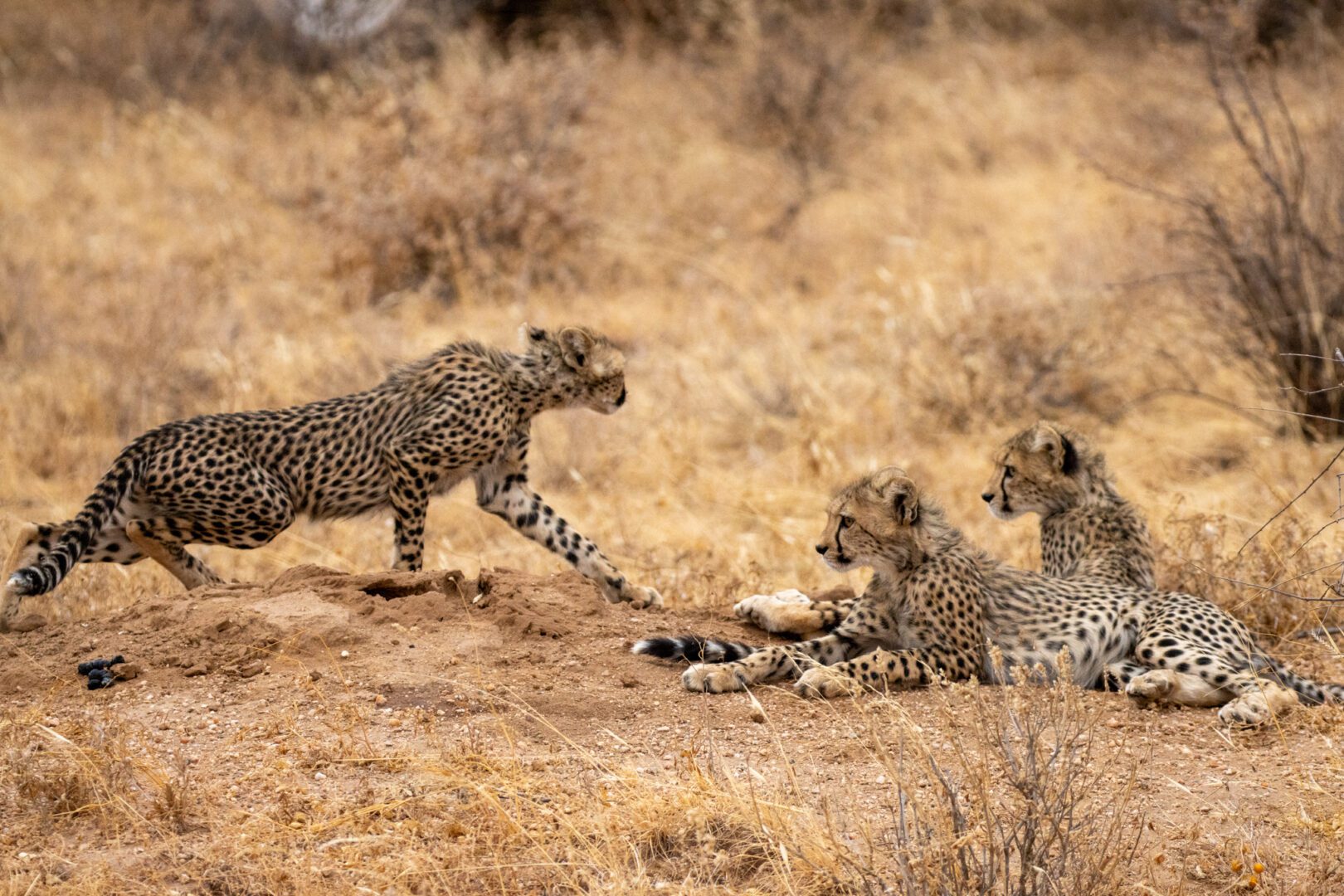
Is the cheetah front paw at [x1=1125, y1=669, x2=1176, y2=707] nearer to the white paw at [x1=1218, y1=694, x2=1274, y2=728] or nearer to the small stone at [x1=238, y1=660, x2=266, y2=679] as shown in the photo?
the white paw at [x1=1218, y1=694, x2=1274, y2=728]

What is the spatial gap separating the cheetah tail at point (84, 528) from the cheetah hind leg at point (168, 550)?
0.12 m

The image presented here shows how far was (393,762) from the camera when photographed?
3.88 m

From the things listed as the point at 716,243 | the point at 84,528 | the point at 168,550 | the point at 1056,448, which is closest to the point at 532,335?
the point at 168,550

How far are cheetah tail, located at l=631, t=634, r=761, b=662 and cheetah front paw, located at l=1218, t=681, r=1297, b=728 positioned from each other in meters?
1.29

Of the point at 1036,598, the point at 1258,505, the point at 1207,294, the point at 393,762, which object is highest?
the point at 1207,294

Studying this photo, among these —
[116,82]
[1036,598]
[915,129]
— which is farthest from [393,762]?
[116,82]

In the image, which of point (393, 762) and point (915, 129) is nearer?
point (393, 762)

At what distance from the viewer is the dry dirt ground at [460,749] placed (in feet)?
11.3

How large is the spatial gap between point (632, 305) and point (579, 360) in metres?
4.38

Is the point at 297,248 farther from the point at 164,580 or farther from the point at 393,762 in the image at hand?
the point at 393,762

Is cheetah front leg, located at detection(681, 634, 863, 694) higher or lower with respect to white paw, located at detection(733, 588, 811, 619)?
lower

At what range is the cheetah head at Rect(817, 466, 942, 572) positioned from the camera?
15.4 ft

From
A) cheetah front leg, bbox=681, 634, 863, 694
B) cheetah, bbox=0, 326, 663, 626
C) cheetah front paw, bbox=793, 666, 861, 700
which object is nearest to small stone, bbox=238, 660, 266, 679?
cheetah, bbox=0, 326, 663, 626

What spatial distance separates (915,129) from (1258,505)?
23.5 feet
